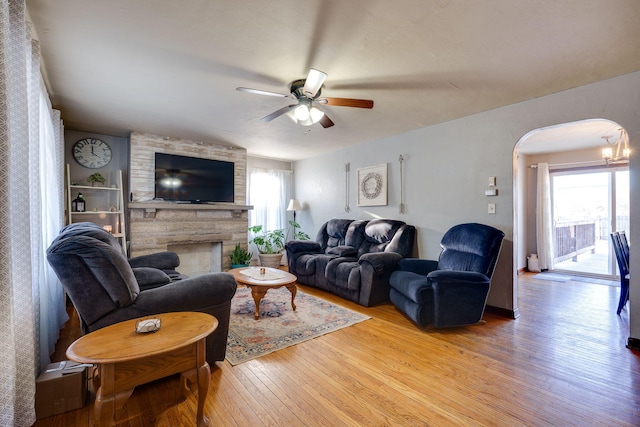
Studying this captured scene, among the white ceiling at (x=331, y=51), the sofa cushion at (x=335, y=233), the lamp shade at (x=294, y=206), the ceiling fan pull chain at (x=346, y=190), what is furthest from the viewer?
the lamp shade at (x=294, y=206)

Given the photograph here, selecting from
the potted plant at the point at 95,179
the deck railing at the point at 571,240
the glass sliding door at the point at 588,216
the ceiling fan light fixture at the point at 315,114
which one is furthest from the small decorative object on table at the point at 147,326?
the deck railing at the point at 571,240

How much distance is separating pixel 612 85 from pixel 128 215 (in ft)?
19.7

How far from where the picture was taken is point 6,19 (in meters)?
1.29

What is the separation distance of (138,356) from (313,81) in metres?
2.08

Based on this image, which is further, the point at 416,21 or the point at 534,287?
the point at 534,287

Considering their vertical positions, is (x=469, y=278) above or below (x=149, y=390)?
above

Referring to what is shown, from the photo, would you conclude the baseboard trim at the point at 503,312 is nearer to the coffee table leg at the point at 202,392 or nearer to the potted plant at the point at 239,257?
the coffee table leg at the point at 202,392

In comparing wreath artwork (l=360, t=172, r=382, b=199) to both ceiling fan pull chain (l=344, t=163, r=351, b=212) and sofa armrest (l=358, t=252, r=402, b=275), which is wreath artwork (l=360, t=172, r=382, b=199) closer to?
ceiling fan pull chain (l=344, t=163, r=351, b=212)

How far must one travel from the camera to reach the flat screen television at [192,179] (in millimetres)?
4523

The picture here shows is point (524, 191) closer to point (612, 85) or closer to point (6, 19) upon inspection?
point (612, 85)

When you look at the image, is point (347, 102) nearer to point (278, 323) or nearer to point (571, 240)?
point (278, 323)

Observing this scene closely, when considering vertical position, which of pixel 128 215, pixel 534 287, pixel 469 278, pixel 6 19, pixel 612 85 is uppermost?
pixel 612 85

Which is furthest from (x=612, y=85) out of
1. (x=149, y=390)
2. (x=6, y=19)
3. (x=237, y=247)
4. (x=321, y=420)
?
(x=237, y=247)

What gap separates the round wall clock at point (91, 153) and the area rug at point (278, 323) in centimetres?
297
